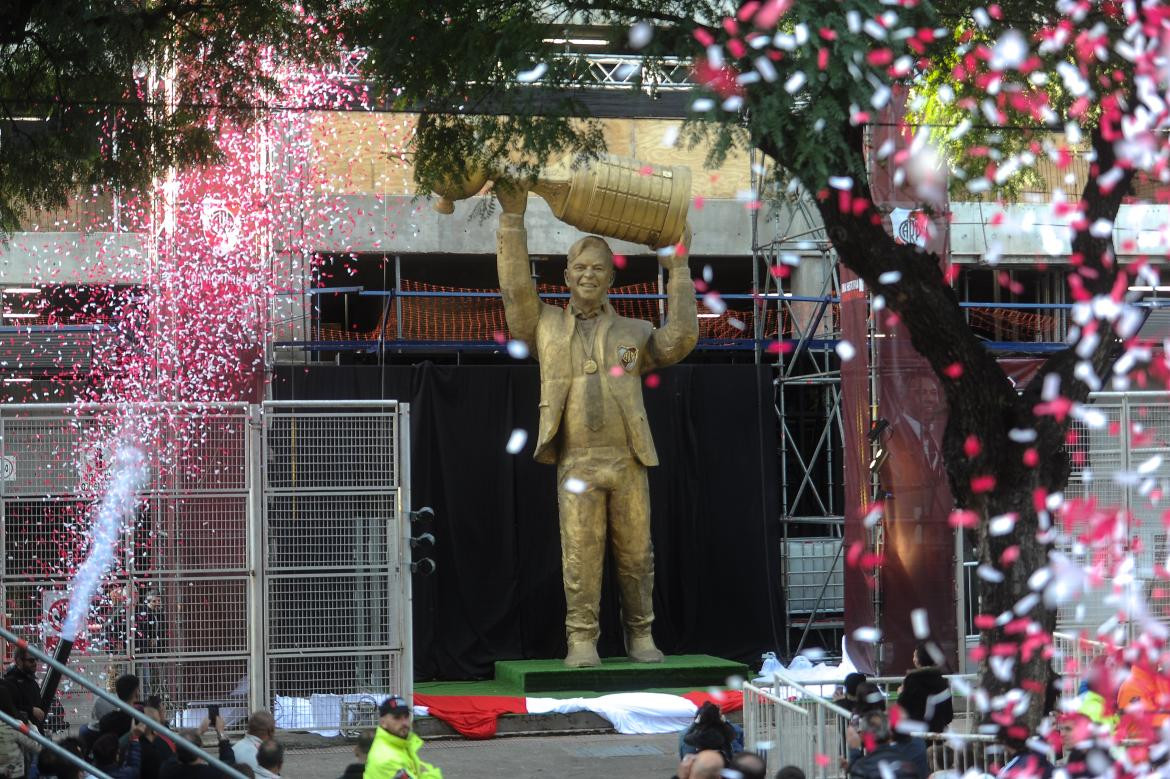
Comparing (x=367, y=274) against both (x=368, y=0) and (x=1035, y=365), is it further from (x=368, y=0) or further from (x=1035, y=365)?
(x=368, y=0)

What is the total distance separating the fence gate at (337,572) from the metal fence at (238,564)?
0.04ft

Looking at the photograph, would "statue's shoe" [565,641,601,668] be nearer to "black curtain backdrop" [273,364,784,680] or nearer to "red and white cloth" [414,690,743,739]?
"red and white cloth" [414,690,743,739]

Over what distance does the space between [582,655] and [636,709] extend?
106 centimetres

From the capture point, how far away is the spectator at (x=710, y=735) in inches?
326

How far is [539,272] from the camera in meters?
18.3

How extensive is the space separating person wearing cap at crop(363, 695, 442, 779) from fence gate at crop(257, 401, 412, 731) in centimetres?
392

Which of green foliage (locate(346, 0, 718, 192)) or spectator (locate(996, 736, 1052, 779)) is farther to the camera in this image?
green foliage (locate(346, 0, 718, 192))

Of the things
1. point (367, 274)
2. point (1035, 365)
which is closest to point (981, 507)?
point (1035, 365)

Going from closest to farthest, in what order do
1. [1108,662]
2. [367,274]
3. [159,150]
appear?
[1108,662] < [159,150] < [367,274]

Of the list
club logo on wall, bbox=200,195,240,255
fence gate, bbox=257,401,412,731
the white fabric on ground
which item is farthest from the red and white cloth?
club logo on wall, bbox=200,195,240,255

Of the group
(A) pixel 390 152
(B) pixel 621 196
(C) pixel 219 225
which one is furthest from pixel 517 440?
(C) pixel 219 225

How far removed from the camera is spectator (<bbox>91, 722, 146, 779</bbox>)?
798 cm

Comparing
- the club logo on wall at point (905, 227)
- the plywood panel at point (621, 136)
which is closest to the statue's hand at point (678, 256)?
the club logo on wall at point (905, 227)

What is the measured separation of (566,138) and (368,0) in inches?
62.4
